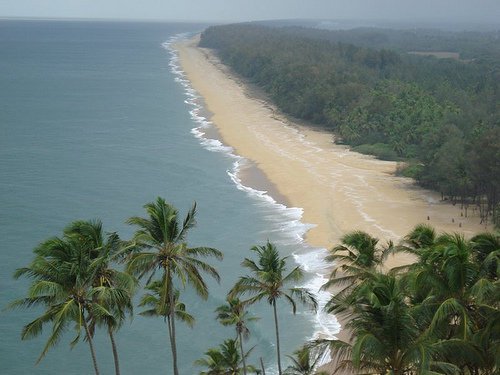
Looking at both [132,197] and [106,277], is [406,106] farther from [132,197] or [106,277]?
[106,277]

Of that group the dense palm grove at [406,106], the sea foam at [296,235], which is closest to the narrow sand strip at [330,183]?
the sea foam at [296,235]

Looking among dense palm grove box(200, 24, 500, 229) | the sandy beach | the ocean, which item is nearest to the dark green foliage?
the ocean

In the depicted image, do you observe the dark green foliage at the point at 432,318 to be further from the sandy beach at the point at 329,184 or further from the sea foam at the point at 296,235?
the sandy beach at the point at 329,184

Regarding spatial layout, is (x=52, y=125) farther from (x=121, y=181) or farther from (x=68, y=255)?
(x=68, y=255)

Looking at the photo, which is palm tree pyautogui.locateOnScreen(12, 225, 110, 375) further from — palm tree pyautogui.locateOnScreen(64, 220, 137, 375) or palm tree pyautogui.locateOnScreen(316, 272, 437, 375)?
palm tree pyautogui.locateOnScreen(316, 272, 437, 375)

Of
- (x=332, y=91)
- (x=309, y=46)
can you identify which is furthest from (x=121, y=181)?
(x=309, y=46)
